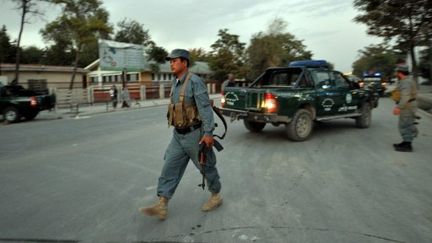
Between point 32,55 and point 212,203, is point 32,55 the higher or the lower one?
the higher one

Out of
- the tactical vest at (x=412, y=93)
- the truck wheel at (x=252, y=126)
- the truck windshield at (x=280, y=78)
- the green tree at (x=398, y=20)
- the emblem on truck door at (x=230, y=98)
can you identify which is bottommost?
the truck wheel at (x=252, y=126)

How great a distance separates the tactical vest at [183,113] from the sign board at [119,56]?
28551 mm

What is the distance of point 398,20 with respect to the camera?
26.3 metres

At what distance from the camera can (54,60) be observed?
6181 cm

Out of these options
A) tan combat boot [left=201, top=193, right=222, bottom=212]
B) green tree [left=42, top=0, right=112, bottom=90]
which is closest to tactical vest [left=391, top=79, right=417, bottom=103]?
tan combat boot [left=201, top=193, right=222, bottom=212]

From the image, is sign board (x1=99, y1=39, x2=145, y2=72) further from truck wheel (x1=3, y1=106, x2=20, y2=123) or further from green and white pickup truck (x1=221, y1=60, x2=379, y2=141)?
green and white pickup truck (x1=221, y1=60, x2=379, y2=141)

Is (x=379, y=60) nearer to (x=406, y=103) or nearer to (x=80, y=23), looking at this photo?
(x=80, y=23)

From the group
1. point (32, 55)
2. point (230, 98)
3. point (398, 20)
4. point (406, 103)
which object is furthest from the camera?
point (32, 55)

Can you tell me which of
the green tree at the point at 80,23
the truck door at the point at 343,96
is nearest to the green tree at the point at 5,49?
the green tree at the point at 80,23

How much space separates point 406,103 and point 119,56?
28573mm

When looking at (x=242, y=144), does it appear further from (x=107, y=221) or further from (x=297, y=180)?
(x=107, y=221)

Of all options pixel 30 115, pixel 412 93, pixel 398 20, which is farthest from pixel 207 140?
pixel 398 20

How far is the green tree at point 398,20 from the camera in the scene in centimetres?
2394

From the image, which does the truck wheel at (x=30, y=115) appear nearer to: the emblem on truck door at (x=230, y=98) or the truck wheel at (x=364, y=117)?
the emblem on truck door at (x=230, y=98)
